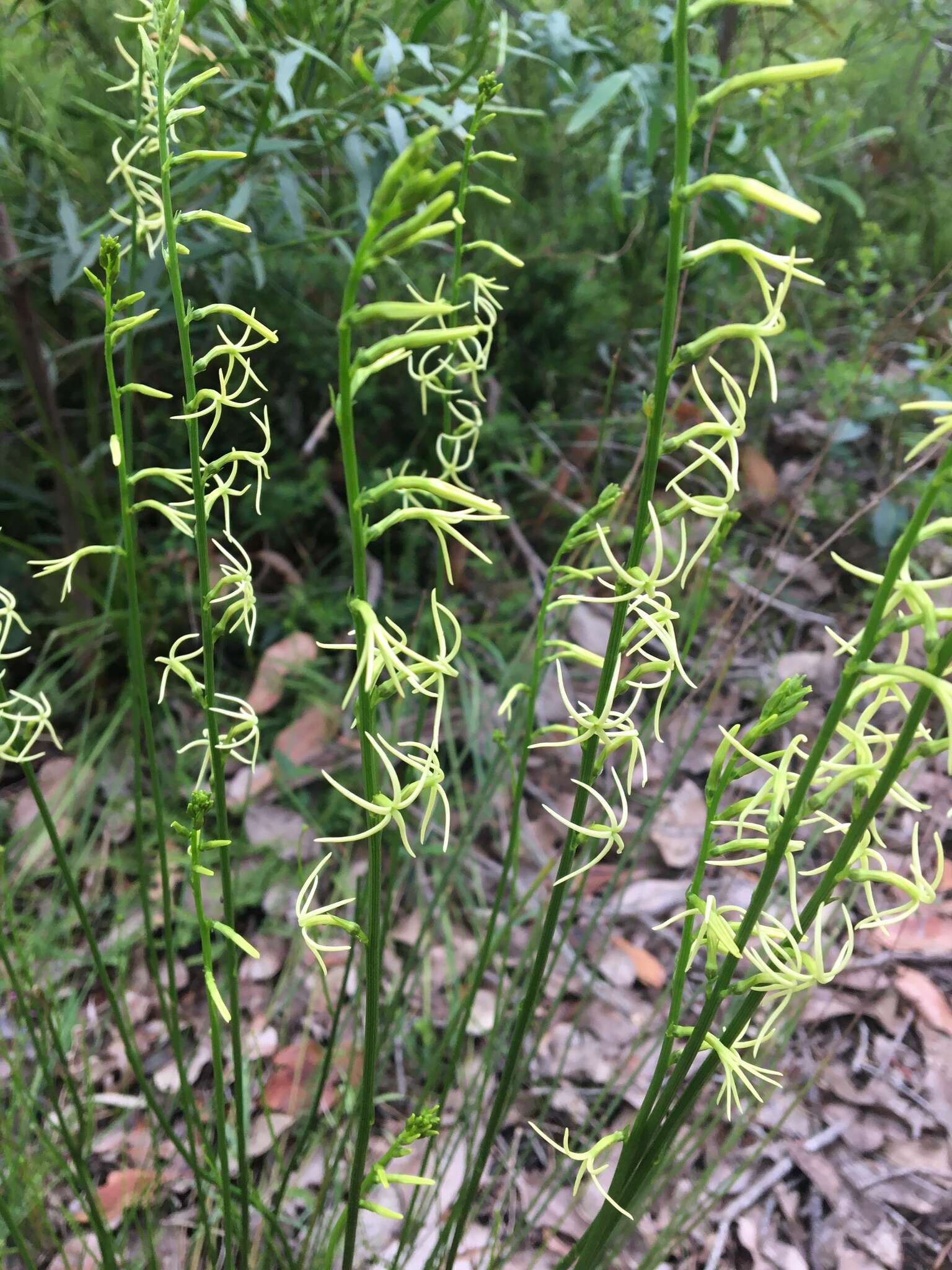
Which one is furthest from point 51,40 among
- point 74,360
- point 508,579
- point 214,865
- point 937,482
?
point 937,482

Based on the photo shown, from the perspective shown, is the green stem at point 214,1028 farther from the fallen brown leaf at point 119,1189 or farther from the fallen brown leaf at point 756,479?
the fallen brown leaf at point 756,479

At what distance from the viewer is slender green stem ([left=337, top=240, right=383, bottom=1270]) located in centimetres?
22

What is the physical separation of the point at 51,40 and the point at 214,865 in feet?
3.19

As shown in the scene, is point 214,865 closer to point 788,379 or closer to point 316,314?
point 316,314

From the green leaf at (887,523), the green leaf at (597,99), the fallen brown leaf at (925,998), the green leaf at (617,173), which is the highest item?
the green leaf at (597,99)

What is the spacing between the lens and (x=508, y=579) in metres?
1.20

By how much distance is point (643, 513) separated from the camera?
0.29 meters

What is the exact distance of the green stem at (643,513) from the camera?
251 mm

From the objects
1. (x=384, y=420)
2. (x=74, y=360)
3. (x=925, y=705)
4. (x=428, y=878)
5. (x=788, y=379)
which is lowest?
(x=428, y=878)

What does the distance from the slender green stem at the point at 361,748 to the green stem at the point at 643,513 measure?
0.08m

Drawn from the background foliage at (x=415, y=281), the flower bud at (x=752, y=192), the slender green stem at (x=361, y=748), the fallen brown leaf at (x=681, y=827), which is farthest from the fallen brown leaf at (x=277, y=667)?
the flower bud at (x=752, y=192)

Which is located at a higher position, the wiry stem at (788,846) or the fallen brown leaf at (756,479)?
the wiry stem at (788,846)

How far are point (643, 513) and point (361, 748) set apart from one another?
0.39ft

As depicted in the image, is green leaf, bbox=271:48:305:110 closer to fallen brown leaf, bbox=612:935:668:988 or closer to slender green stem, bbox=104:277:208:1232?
slender green stem, bbox=104:277:208:1232
